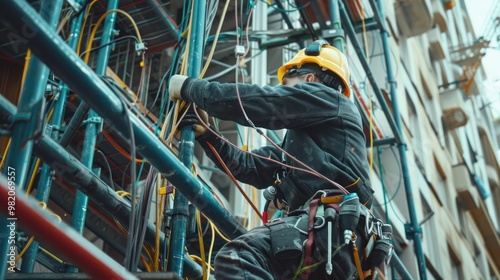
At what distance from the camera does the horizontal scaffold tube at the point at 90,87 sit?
245cm

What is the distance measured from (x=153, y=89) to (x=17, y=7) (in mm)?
7229

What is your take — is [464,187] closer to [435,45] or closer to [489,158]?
[435,45]

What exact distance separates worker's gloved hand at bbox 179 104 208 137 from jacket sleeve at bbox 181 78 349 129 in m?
0.13

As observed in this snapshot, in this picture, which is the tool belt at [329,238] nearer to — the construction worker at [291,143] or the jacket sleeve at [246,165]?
the construction worker at [291,143]

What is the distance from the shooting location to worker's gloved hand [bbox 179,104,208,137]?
12.8 ft

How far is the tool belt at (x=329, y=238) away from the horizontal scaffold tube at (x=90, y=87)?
19.6 inches

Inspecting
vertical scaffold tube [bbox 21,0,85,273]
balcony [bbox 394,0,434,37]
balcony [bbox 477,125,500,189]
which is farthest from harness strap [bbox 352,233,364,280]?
balcony [bbox 477,125,500,189]

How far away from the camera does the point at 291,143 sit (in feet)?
13.5

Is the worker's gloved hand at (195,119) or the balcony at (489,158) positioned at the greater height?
the balcony at (489,158)

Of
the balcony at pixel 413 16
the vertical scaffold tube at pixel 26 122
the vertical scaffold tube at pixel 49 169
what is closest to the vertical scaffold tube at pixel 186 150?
the vertical scaffold tube at pixel 26 122

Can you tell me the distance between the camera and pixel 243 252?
3424 millimetres

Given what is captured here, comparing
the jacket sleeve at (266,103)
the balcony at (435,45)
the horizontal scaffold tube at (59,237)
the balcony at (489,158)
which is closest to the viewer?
the horizontal scaffold tube at (59,237)

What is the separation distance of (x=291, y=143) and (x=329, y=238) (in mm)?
831

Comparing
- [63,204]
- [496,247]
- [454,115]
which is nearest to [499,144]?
[496,247]
